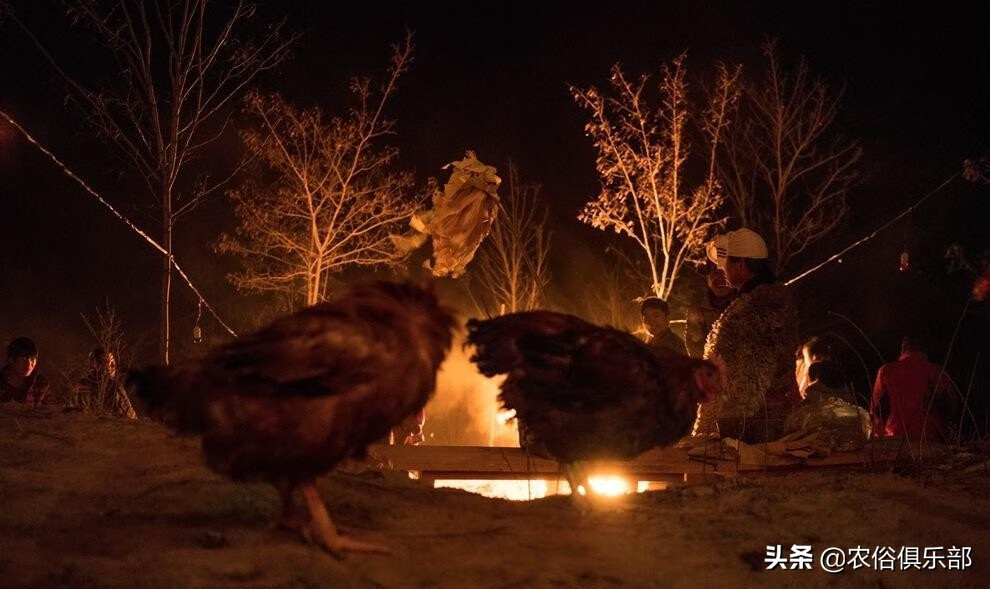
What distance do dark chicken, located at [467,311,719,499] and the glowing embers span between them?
2.32 meters

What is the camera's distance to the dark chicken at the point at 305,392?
13.5 feet

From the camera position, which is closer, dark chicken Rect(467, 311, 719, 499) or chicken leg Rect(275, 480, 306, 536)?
chicken leg Rect(275, 480, 306, 536)

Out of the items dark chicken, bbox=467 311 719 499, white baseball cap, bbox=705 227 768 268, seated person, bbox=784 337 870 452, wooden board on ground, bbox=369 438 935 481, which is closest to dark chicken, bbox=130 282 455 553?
dark chicken, bbox=467 311 719 499

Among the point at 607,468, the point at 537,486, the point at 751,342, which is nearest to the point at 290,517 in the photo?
the point at 607,468

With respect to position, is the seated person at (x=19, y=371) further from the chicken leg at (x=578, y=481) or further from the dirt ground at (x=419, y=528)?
the chicken leg at (x=578, y=481)

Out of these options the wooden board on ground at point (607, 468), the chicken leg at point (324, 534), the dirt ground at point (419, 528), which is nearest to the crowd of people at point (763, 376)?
the wooden board on ground at point (607, 468)

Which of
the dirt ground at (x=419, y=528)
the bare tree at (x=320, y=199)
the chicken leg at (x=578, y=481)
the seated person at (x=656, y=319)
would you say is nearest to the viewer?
the dirt ground at (x=419, y=528)

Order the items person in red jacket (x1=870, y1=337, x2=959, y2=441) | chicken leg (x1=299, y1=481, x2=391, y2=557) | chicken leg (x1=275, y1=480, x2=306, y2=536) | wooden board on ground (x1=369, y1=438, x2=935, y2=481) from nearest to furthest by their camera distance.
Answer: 1. chicken leg (x1=299, y1=481, x2=391, y2=557)
2. chicken leg (x1=275, y1=480, x2=306, y2=536)
3. wooden board on ground (x1=369, y1=438, x2=935, y2=481)
4. person in red jacket (x1=870, y1=337, x2=959, y2=441)

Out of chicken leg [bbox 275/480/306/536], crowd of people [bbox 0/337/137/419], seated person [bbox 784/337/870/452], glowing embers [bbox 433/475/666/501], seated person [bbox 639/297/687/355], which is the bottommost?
glowing embers [bbox 433/475/666/501]

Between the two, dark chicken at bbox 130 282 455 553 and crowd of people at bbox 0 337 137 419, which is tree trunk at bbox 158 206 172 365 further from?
dark chicken at bbox 130 282 455 553

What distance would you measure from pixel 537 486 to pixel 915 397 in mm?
3864

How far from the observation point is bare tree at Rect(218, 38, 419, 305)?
2814 centimetres

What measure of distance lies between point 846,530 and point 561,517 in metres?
1.55

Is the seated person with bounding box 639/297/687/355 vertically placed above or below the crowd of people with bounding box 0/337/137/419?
above
